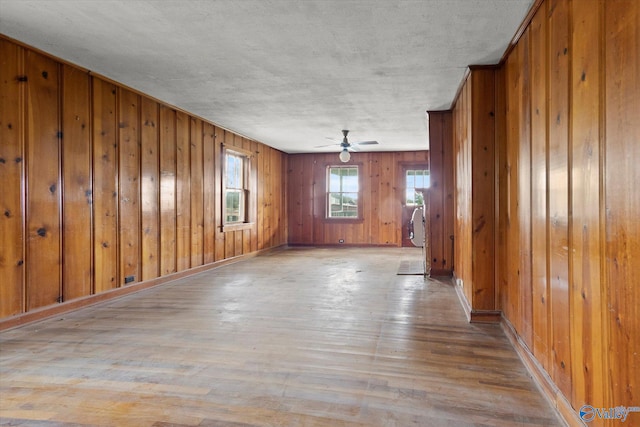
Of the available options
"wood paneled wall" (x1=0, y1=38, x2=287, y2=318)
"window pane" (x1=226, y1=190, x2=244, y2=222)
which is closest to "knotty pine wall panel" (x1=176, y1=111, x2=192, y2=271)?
"wood paneled wall" (x1=0, y1=38, x2=287, y2=318)

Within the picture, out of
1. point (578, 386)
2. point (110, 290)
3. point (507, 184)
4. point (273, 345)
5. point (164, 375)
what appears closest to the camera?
point (578, 386)

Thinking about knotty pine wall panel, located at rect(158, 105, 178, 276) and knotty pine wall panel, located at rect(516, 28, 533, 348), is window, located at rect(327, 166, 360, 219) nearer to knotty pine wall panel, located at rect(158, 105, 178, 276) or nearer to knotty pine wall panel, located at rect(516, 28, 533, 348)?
knotty pine wall panel, located at rect(158, 105, 178, 276)

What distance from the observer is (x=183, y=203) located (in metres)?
5.53

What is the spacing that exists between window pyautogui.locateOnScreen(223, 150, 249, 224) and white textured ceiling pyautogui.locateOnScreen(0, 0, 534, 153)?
2073 millimetres

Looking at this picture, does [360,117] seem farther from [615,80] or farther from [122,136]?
[615,80]

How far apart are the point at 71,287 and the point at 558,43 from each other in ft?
14.6

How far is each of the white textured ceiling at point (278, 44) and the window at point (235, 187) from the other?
2.07 metres

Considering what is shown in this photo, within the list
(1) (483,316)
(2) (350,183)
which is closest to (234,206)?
(2) (350,183)

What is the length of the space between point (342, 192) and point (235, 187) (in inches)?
131

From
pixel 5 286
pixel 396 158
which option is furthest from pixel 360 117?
pixel 5 286

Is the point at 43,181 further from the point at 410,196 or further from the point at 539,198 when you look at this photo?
the point at 410,196

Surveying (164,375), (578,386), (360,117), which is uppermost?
(360,117)

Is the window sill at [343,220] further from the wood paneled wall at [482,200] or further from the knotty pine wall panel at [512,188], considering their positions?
the knotty pine wall panel at [512,188]

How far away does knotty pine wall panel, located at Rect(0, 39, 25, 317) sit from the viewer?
3.05 metres
